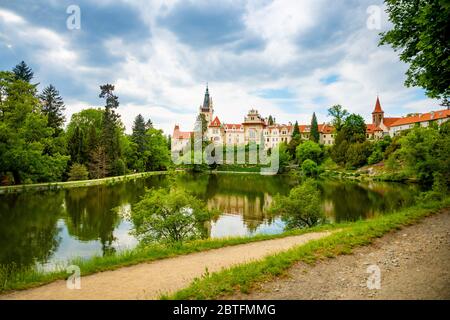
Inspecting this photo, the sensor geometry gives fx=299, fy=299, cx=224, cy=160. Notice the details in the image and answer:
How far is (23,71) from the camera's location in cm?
3941

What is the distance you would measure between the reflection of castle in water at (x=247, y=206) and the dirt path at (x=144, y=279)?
27.3ft

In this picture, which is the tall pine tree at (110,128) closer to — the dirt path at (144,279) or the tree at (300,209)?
the tree at (300,209)

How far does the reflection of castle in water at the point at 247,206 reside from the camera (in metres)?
17.9

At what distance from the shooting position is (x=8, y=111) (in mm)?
28469

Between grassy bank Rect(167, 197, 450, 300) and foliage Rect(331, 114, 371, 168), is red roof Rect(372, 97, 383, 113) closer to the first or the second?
foliage Rect(331, 114, 371, 168)

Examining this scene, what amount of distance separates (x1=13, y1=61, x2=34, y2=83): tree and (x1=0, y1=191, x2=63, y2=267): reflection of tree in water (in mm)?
22597

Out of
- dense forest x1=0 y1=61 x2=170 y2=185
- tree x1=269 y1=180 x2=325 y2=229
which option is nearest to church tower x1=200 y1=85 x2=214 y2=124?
dense forest x1=0 y1=61 x2=170 y2=185

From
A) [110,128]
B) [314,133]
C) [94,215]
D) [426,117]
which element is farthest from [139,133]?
[426,117]

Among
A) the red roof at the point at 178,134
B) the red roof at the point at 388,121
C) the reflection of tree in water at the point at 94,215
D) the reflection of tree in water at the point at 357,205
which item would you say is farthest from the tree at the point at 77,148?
the red roof at the point at 388,121

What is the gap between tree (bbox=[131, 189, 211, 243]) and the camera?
416 inches

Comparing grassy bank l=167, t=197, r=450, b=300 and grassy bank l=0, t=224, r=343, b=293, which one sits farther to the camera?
grassy bank l=0, t=224, r=343, b=293

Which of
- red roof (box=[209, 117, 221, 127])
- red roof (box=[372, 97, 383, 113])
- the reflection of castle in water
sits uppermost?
red roof (box=[372, 97, 383, 113])
